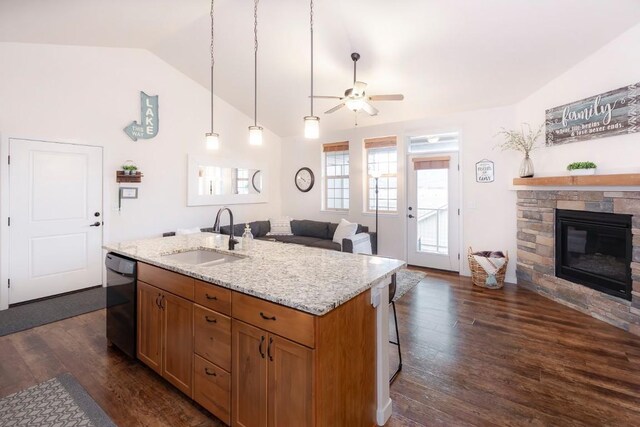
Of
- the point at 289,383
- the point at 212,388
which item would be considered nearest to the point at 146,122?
the point at 212,388

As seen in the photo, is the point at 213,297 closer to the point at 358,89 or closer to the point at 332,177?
the point at 358,89

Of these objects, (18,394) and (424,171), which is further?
(424,171)

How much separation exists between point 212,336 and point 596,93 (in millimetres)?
4479

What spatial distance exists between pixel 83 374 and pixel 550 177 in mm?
5073

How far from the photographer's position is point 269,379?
4.96 feet

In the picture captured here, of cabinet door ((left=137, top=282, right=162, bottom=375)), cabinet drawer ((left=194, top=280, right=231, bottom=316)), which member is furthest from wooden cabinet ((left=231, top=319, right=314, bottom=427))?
cabinet door ((left=137, top=282, right=162, bottom=375))

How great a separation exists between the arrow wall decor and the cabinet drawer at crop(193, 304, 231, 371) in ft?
12.8

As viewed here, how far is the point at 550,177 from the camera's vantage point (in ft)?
12.5

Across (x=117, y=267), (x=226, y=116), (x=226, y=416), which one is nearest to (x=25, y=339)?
(x=117, y=267)

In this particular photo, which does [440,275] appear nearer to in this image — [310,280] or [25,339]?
[310,280]

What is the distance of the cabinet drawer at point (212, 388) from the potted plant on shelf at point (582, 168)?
4.07m

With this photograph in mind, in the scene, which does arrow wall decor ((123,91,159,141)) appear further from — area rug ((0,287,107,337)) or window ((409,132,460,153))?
window ((409,132,460,153))

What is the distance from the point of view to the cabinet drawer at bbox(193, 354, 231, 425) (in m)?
1.74

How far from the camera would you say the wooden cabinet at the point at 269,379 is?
54.3 inches
